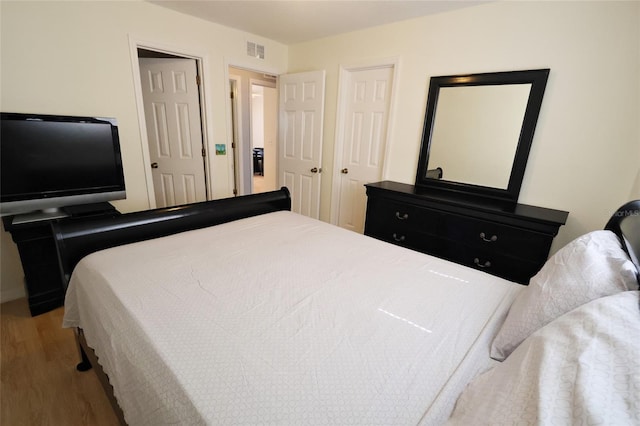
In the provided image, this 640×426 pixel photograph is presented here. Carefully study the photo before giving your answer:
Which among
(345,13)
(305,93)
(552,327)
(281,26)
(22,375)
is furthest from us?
(305,93)

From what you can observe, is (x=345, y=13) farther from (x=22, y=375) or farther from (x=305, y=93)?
(x=22, y=375)

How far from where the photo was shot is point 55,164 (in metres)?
2.06

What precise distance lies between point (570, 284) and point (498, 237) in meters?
1.32

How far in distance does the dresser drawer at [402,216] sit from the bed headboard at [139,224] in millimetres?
1004

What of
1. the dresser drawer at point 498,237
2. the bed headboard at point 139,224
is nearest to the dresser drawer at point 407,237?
the dresser drawer at point 498,237

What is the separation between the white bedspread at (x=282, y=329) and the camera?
750 mm

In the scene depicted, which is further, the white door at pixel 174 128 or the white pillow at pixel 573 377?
the white door at pixel 174 128

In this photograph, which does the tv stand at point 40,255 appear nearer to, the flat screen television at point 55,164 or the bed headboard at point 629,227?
the flat screen television at point 55,164

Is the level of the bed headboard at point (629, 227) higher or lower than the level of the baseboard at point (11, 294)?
higher

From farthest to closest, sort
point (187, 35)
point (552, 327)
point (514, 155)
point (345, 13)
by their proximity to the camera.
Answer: point (187, 35) → point (345, 13) → point (514, 155) → point (552, 327)

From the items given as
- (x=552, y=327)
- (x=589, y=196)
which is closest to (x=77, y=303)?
(x=552, y=327)

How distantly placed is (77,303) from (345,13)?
9.67 feet

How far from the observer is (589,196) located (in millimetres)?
2049

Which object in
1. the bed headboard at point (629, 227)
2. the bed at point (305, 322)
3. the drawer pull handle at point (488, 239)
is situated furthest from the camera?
the drawer pull handle at point (488, 239)
